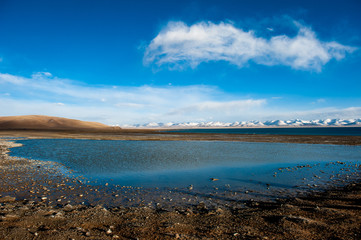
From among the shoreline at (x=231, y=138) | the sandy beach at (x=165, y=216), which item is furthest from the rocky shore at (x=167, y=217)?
the shoreline at (x=231, y=138)

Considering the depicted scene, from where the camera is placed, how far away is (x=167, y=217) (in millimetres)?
8750

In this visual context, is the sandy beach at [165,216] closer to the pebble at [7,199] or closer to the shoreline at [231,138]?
the pebble at [7,199]

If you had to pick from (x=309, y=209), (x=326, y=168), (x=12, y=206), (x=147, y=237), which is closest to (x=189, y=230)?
(x=147, y=237)

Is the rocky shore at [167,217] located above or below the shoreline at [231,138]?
below

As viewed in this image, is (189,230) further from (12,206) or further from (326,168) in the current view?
(326,168)

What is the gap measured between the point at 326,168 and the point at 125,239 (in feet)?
65.6

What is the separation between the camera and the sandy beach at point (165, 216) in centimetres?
718

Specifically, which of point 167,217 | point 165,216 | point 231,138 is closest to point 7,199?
point 165,216

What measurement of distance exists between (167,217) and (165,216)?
15cm

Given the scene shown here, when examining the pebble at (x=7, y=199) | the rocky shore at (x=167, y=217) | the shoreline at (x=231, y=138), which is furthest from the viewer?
the shoreline at (x=231, y=138)

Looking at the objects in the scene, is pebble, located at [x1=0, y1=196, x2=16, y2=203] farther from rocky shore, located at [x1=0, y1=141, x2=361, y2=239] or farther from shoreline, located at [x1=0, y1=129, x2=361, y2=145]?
shoreline, located at [x1=0, y1=129, x2=361, y2=145]

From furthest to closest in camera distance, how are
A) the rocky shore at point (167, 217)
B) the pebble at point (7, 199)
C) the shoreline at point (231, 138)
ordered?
the shoreline at point (231, 138), the pebble at point (7, 199), the rocky shore at point (167, 217)

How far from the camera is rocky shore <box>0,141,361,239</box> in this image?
717 cm

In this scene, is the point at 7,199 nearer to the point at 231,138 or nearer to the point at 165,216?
the point at 165,216
